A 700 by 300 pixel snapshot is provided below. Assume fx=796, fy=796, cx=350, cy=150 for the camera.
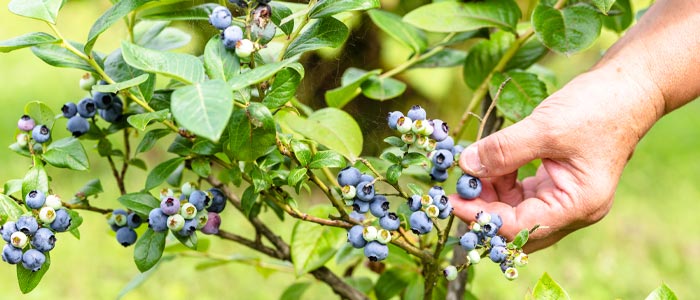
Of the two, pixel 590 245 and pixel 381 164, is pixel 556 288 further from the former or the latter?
pixel 590 245

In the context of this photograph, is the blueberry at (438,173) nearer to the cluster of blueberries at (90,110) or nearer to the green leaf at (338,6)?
the green leaf at (338,6)

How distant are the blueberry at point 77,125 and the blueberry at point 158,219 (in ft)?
0.67

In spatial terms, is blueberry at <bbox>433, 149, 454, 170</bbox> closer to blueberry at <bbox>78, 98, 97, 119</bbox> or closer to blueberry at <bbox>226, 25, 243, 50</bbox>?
blueberry at <bbox>226, 25, 243, 50</bbox>

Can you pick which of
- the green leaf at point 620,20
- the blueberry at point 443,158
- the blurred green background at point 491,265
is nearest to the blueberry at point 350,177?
the blueberry at point 443,158

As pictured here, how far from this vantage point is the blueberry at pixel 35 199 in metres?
0.97

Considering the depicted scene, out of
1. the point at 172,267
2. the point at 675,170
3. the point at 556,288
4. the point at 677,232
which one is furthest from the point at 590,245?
the point at 556,288

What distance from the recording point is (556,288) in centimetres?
96

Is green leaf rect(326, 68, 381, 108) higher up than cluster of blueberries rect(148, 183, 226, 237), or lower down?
lower down

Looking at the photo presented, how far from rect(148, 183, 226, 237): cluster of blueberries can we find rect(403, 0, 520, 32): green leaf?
1.53ft

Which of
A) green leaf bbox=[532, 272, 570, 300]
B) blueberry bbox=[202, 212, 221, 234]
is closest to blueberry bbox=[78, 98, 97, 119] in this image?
blueberry bbox=[202, 212, 221, 234]

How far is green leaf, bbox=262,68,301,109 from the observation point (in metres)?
Answer: 0.93

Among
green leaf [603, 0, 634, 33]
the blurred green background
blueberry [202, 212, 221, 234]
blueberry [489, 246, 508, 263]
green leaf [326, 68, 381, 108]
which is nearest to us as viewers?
blueberry [489, 246, 508, 263]

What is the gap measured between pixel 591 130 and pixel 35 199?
0.77 meters

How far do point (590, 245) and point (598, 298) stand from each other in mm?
463
